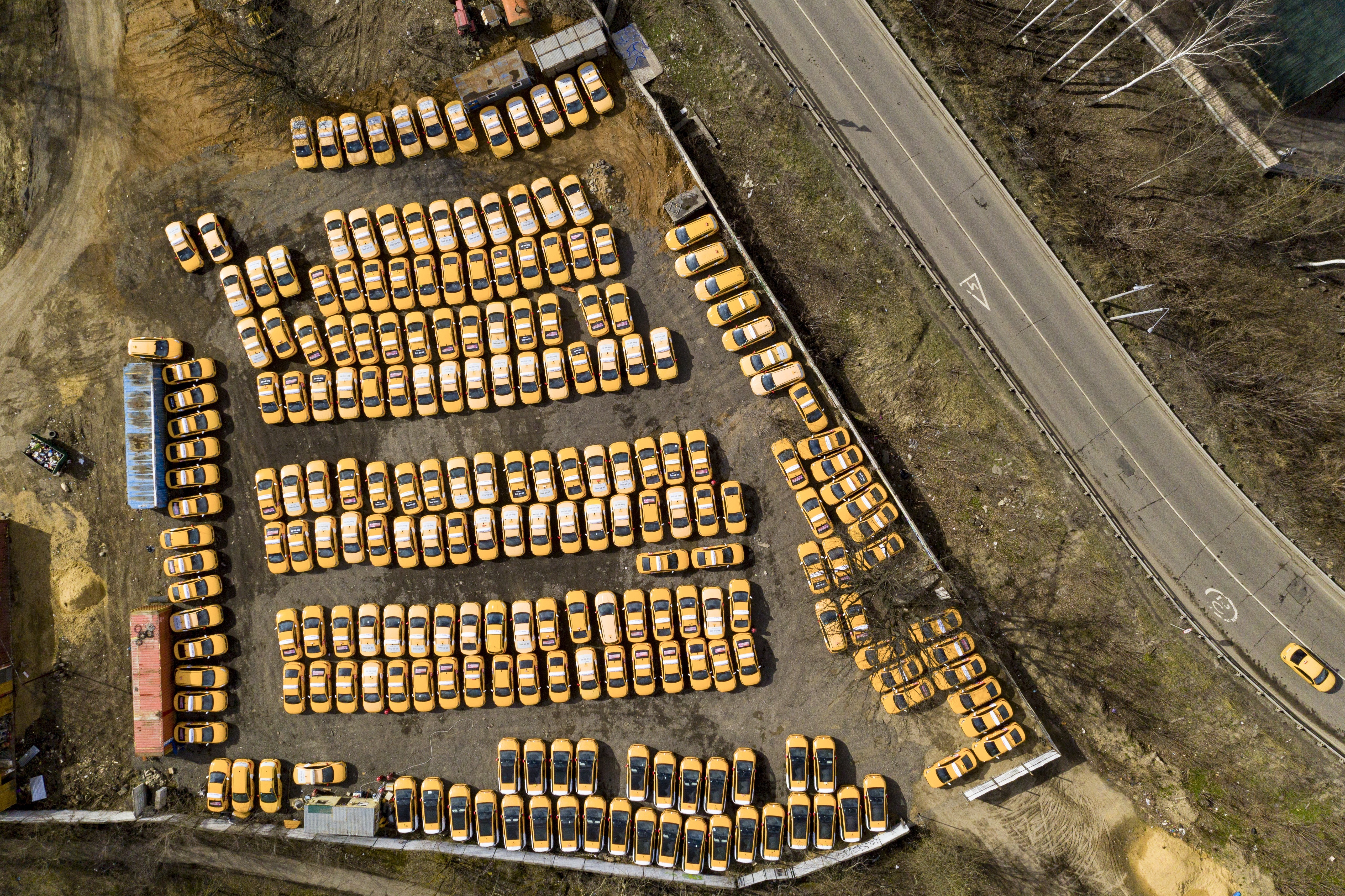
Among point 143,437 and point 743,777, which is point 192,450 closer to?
point 143,437

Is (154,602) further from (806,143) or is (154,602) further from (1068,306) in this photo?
(1068,306)

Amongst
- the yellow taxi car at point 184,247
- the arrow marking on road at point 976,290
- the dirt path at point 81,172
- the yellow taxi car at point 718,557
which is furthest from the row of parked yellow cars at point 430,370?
the arrow marking on road at point 976,290

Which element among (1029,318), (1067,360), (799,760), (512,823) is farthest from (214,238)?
(1067,360)

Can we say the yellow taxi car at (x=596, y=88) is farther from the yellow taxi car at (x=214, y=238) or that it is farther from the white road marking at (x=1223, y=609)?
the white road marking at (x=1223, y=609)

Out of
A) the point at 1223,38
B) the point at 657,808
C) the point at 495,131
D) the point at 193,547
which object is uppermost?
the point at 495,131

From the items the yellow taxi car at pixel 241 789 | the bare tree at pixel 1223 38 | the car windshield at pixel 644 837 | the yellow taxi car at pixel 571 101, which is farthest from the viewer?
the yellow taxi car at pixel 571 101

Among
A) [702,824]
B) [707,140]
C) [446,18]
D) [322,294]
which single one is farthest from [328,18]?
[702,824]
